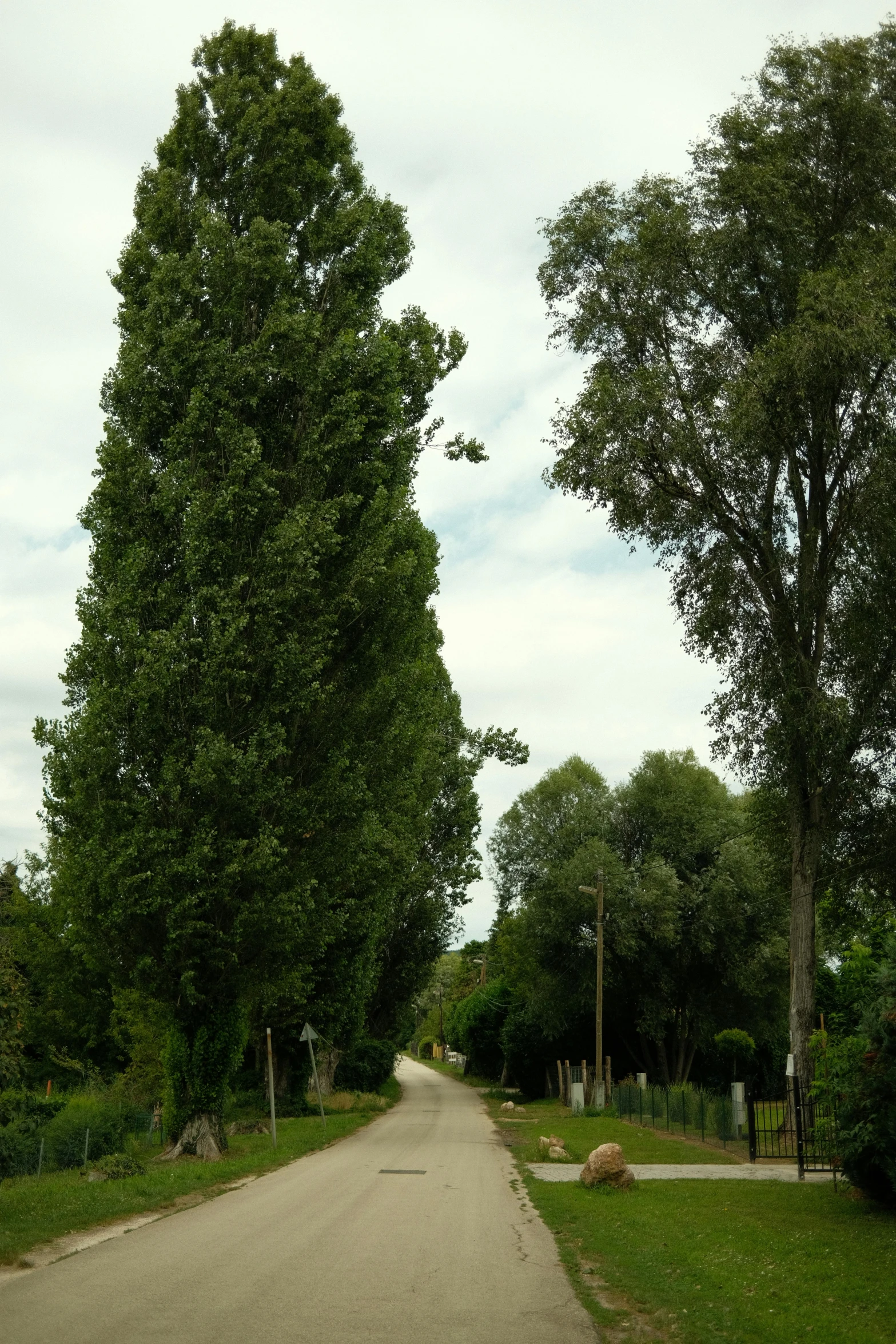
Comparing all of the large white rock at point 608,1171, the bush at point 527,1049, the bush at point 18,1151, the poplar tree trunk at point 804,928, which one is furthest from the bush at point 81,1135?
the bush at point 527,1049

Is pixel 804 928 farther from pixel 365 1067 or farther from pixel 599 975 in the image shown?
pixel 365 1067

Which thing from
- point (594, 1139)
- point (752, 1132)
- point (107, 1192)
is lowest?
point (594, 1139)

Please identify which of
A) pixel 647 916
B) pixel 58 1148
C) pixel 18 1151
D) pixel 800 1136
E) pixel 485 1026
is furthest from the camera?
pixel 485 1026

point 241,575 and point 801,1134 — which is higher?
point 241,575

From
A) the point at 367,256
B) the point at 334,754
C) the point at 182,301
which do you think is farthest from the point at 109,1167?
the point at 367,256

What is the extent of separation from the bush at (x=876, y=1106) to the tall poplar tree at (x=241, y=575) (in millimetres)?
9153

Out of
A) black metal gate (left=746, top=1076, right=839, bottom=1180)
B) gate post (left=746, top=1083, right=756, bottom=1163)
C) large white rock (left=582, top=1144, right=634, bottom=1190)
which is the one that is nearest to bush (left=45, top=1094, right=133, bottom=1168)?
large white rock (left=582, top=1144, right=634, bottom=1190)

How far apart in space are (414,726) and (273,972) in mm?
5915

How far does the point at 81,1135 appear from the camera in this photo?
2080cm

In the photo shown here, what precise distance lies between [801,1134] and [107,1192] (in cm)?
964

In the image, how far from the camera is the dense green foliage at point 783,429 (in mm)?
19641

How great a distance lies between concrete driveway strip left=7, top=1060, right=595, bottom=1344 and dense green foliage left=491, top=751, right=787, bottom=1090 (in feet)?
83.4

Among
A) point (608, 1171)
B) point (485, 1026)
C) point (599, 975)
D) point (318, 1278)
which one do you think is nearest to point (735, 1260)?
point (318, 1278)

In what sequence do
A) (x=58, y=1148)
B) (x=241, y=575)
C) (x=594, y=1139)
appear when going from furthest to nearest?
1. (x=594, y=1139)
2. (x=58, y=1148)
3. (x=241, y=575)
